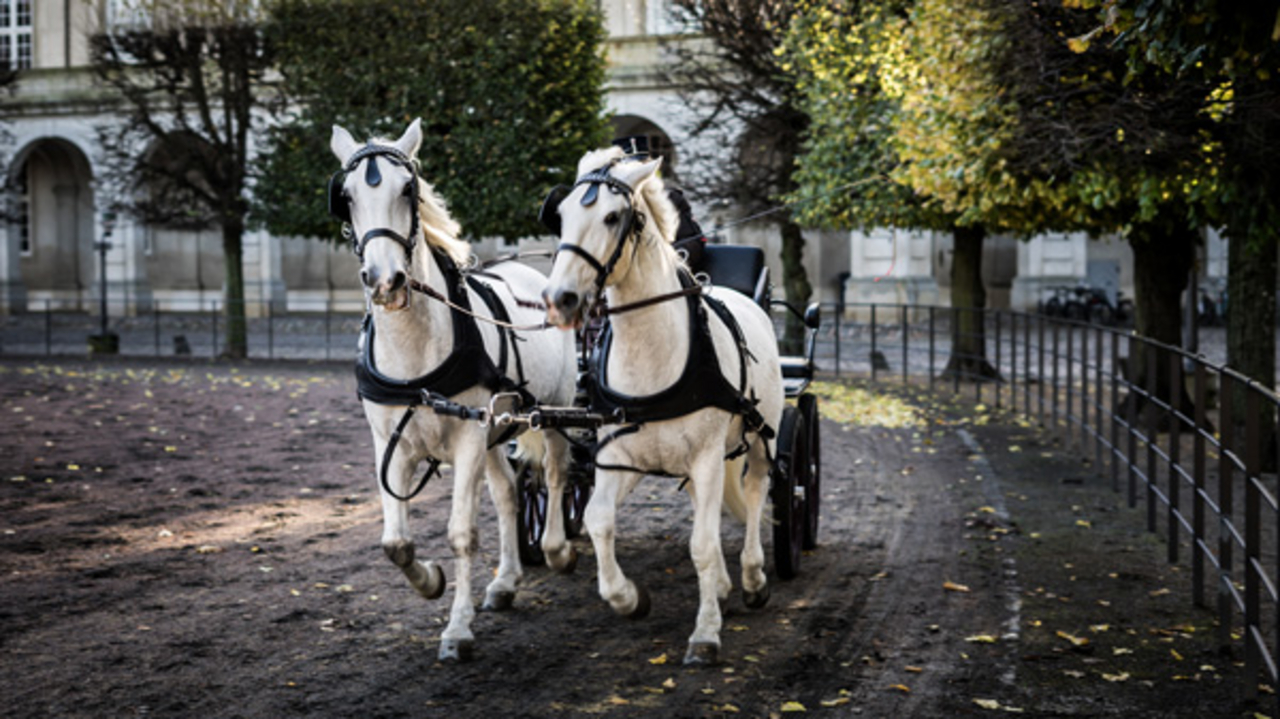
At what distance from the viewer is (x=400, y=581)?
859 cm

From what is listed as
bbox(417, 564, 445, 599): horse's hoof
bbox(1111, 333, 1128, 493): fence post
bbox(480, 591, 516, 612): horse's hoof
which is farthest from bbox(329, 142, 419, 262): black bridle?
bbox(1111, 333, 1128, 493): fence post

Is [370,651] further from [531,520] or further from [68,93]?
[68,93]

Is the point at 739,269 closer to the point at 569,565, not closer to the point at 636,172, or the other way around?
the point at 569,565

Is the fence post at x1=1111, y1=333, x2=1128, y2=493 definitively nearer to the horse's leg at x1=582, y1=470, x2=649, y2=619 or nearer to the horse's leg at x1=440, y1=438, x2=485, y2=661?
the horse's leg at x1=582, y1=470, x2=649, y2=619

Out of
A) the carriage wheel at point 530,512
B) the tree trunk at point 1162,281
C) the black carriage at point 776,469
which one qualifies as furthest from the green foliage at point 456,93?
the carriage wheel at point 530,512

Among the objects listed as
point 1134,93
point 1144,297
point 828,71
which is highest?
point 828,71

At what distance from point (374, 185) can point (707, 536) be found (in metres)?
2.23

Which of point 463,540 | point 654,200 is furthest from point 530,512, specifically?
point 654,200

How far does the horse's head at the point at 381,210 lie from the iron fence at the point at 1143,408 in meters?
3.69

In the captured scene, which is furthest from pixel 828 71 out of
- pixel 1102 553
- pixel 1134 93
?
pixel 1102 553

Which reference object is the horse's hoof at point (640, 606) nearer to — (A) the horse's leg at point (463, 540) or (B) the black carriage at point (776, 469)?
(A) the horse's leg at point (463, 540)

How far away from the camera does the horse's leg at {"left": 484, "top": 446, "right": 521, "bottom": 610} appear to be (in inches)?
308

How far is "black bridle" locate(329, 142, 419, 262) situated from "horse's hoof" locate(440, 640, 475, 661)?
1.79 metres

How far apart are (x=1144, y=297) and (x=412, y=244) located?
12664 millimetres
